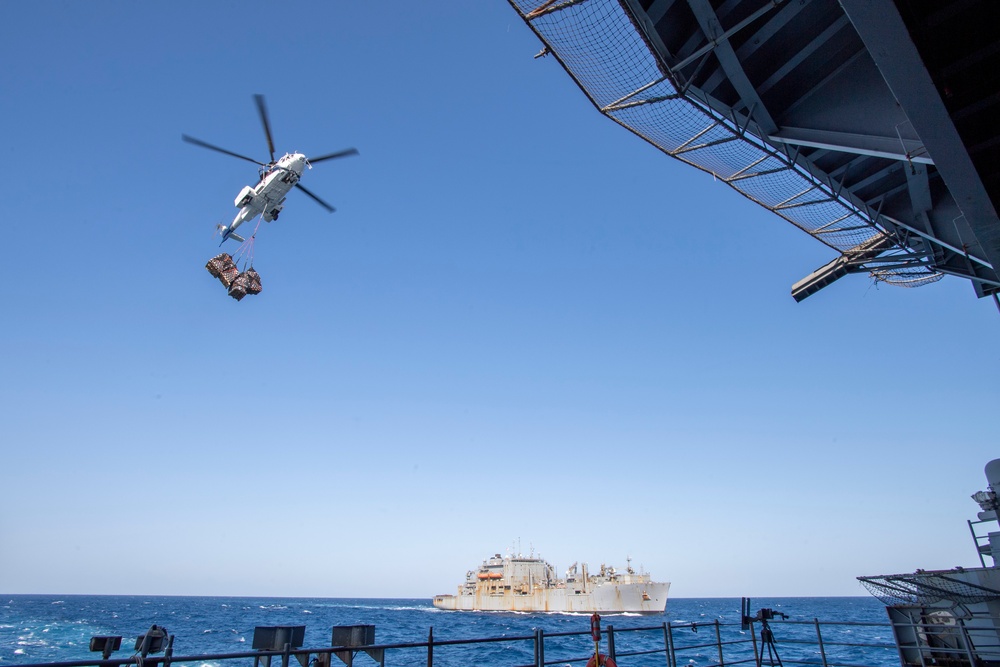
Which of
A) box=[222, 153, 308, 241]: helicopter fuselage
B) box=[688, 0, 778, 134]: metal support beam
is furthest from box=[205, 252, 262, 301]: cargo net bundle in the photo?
box=[688, 0, 778, 134]: metal support beam

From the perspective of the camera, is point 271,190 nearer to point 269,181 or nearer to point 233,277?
point 269,181

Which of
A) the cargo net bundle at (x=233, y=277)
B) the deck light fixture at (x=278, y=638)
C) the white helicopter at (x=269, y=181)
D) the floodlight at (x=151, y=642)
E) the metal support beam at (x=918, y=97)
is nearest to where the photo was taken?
the metal support beam at (x=918, y=97)

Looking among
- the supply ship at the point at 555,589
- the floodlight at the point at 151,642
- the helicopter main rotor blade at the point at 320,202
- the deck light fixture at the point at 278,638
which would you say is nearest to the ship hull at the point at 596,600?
the supply ship at the point at 555,589

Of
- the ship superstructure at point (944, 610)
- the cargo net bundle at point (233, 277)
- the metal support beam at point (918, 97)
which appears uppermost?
the cargo net bundle at point (233, 277)

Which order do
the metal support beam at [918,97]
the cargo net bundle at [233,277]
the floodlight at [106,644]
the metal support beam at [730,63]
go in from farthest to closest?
the cargo net bundle at [233,277]
the metal support beam at [730,63]
the floodlight at [106,644]
the metal support beam at [918,97]

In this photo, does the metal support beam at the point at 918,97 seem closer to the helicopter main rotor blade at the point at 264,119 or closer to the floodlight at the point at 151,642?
the floodlight at the point at 151,642

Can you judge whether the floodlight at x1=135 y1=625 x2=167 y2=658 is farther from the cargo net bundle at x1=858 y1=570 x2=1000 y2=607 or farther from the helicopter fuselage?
the helicopter fuselage

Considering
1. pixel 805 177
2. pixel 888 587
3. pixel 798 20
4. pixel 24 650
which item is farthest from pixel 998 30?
pixel 24 650
